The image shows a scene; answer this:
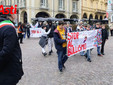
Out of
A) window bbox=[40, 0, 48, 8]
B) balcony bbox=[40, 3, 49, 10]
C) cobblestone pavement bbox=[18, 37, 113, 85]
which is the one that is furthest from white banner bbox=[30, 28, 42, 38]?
window bbox=[40, 0, 48, 8]

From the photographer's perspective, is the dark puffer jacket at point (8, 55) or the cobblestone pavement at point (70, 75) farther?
the cobblestone pavement at point (70, 75)

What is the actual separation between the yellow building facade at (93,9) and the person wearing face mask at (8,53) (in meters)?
40.5

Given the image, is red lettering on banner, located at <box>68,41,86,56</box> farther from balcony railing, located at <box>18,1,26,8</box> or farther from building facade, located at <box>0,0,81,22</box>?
balcony railing, located at <box>18,1,26,8</box>

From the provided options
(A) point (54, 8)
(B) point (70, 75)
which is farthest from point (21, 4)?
(B) point (70, 75)

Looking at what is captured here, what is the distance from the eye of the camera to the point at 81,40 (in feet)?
21.1

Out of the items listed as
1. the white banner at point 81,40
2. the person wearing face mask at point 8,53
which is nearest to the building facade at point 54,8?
the white banner at point 81,40

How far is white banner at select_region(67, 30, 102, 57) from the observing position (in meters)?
5.55

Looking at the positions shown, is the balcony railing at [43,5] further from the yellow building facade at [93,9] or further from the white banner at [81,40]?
the white banner at [81,40]

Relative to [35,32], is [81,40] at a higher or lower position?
lower

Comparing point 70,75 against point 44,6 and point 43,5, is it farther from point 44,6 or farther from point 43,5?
point 43,5

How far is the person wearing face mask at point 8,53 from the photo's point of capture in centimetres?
199

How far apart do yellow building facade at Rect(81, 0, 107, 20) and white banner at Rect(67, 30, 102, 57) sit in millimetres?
35024

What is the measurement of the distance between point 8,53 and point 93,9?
46.9 m

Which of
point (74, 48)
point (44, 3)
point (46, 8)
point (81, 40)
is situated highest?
point (44, 3)
